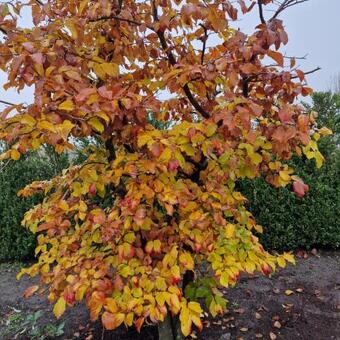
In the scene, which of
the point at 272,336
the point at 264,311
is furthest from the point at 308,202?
the point at 272,336

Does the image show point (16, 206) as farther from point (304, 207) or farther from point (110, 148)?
point (304, 207)

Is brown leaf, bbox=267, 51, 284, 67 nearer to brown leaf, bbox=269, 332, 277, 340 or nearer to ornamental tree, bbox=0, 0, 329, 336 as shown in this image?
ornamental tree, bbox=0, 0, 329, 336

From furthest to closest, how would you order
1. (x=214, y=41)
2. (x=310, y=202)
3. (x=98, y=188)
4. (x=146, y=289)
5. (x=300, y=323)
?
(x=310, y=202)
(x=300, y=323)
(x=214, y=41)
(x=98, y=188)
(x=146, y=289)

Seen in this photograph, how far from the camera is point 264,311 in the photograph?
280cm

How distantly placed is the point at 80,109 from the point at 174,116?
107cm

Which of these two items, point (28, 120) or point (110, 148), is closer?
point (28, 120)

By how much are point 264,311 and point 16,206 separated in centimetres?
Result: 264

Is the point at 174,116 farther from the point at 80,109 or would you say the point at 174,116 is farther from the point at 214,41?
the point at 80,109

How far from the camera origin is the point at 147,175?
162cm

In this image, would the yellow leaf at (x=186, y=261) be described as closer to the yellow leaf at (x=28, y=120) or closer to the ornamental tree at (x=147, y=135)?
the ornamental tree at (x=147, y=135)

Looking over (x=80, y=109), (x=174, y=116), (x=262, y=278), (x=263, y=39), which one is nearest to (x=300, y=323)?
(x=262, y=278)

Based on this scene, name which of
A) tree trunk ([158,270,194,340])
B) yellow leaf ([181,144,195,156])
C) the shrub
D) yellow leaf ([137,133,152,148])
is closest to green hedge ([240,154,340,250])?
the shrub

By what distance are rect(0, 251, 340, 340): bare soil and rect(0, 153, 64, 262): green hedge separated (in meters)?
0.60

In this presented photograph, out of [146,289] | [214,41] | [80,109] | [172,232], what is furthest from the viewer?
[214,41]
